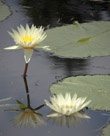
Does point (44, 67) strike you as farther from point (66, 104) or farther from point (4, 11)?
point (4, 11)

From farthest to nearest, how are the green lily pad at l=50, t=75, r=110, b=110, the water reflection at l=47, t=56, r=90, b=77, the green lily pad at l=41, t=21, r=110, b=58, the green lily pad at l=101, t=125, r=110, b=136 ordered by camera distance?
1. the green lily pad at l=41, t=21, r=110, b=58
2. the water reflection at l=47, t=56, r=90, b=77
3. the green lily pad at l=50, t=75, r=110, b=110
4. the green lily pad at l=101, t=125, r=110, b=136

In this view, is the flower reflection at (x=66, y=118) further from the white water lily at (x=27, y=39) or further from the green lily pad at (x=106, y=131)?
the white water lily at (x=27, y=39)

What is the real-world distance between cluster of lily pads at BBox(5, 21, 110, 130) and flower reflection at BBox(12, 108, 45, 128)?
1.2 inches

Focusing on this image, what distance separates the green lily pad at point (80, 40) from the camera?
2.54m

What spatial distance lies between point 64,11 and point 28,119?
2125 mm

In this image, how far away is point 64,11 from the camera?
144 inches

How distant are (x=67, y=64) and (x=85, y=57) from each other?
9.1 inches

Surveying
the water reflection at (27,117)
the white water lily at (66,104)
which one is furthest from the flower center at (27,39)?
the white water lily at (66,104)

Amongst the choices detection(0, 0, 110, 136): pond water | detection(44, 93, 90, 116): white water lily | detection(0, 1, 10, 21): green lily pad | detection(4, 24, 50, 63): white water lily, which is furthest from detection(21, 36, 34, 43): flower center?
detection(0, 1, 10, 21): green lily pad

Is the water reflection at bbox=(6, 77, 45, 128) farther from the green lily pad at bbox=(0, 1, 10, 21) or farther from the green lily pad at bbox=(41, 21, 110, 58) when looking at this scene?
the green lily pad at bbox=(0, 1, 10, 21)

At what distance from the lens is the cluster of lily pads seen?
1735 mm

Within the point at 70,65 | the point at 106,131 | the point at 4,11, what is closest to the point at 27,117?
the point at 106,131

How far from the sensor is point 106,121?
174 cm

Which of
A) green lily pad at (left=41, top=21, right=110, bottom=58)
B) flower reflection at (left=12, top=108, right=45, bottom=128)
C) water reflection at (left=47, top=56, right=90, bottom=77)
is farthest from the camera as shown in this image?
green lily pad at (left=41, top=21, right=110, bottom=58)
